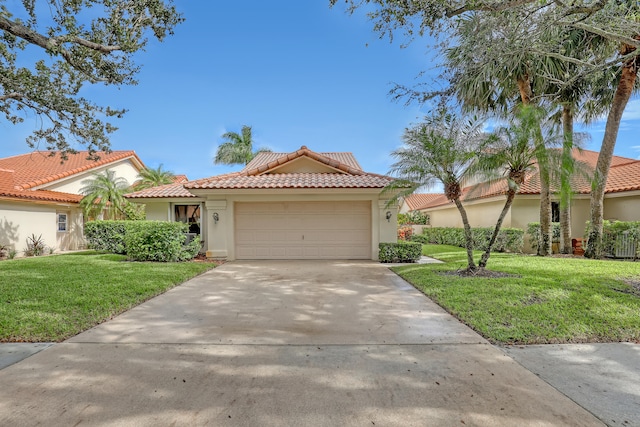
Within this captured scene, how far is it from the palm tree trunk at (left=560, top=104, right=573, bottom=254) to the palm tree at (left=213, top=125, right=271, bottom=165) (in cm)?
2590

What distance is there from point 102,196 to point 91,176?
2.95 metres

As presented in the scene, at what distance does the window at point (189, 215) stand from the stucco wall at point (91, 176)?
8.80 metres

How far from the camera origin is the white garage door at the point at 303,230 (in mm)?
12648

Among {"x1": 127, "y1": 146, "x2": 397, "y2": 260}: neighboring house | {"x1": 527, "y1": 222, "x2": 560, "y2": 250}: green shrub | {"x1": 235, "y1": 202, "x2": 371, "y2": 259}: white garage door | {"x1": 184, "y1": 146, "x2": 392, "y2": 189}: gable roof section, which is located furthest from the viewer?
{"x1": 527, "y1": 222, "x2": 560, "y2": 250}: green shrub

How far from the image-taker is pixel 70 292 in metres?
6.66

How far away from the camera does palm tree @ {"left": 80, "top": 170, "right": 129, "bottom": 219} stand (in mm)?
18219

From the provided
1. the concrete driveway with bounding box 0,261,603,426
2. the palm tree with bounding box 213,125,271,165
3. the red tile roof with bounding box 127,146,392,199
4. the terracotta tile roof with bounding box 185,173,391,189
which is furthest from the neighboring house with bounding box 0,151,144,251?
the concrete driveway with bounding box 0,261,603,426

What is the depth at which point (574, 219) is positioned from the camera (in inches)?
633

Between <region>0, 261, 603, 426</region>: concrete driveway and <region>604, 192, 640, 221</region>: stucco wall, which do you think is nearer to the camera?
<region>0, 261, 603, 426</region>: concrete driveway

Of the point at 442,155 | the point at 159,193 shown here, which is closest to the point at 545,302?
the point at 442,155

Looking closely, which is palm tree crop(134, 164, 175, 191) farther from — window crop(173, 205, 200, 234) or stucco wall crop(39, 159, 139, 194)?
window crop(173, 205, 200, 234)

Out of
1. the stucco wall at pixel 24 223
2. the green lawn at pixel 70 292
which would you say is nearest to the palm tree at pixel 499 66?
the green lawn at pixel 70 292

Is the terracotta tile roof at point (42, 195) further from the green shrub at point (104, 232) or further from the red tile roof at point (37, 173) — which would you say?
the green shrub at point (104, 232)

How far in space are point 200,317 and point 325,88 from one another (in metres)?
13.2
